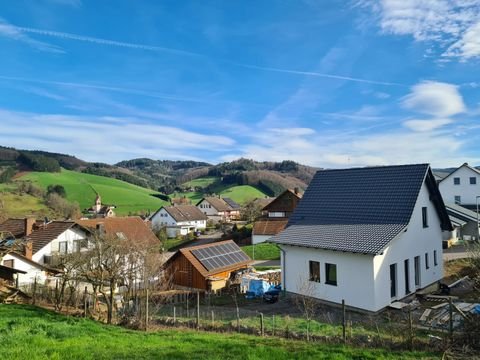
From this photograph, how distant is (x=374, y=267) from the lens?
17.1m

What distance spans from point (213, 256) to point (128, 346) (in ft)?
62.8

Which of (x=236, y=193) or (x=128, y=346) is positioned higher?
(x=236, y=193)

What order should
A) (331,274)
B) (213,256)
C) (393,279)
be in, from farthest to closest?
(213,256) < (331,274) < (393,279)

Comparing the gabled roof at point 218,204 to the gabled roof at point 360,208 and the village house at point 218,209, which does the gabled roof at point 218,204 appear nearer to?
the village house at point 218,209

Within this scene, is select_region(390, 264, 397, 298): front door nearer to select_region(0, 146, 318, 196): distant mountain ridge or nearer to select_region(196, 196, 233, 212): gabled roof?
select_region(196, 196, 233, 212): gabled roof

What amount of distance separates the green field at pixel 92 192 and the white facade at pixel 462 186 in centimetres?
7016

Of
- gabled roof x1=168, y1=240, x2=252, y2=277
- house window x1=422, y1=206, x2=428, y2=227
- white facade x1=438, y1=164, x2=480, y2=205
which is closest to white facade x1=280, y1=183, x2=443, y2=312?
house window x1=422, y1=206, x2=428, y2=227

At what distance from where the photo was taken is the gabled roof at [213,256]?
84.6 ft

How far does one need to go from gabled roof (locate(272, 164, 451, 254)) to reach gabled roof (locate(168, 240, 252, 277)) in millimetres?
6737

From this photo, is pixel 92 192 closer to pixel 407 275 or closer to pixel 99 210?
pixel 99 210

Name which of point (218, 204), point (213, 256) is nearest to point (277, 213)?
point (213, 256)

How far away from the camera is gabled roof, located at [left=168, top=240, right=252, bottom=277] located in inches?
1015

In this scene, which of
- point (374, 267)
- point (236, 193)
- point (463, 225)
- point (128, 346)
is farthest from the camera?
point (236, 193)

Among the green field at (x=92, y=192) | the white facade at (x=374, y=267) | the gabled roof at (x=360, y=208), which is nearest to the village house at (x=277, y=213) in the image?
the gabled roof at (x=360, y=208)
